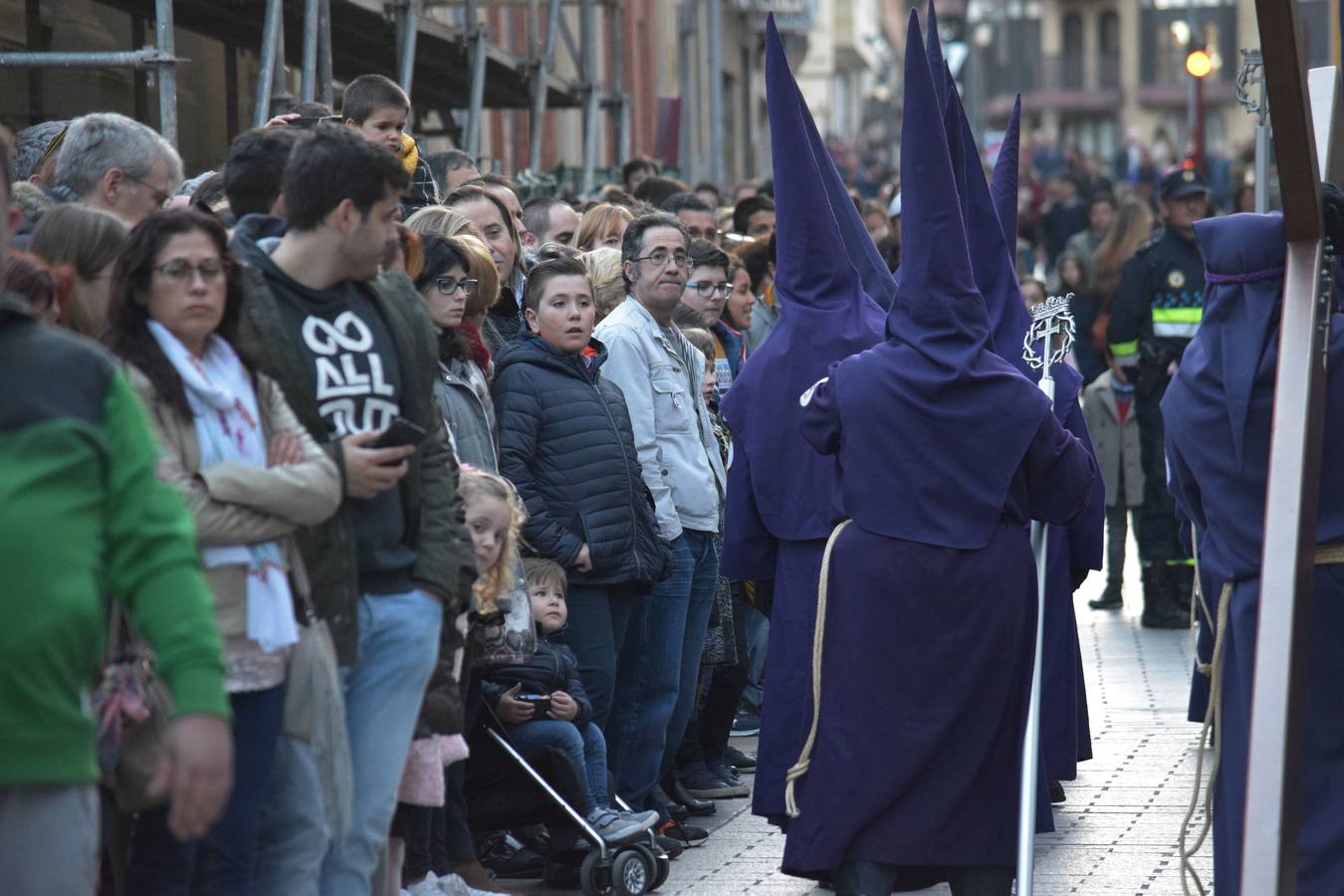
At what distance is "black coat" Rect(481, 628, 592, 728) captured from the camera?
21.2 ft

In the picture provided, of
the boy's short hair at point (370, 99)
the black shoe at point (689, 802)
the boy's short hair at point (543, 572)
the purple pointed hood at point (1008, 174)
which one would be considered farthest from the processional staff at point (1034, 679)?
the boy's short hair at point (370, 99)

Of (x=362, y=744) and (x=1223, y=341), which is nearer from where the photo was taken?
(x=362, y=744)

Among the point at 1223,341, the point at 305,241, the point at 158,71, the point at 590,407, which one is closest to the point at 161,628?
the point at 305,241

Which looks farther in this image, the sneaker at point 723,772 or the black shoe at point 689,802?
the sneaker at point 723,772

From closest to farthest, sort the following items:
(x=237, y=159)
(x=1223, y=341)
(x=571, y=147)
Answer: (x=237, y=159)
(x=1223, y=341)
(x=571, y=147)

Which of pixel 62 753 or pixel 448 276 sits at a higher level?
pixel 448 276

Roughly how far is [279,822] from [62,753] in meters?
1.05

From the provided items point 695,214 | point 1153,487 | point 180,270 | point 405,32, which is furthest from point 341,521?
point 1153,487

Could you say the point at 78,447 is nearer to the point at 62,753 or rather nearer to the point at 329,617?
the point at 62,753

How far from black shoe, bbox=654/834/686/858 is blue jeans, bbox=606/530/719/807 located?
0.19 m

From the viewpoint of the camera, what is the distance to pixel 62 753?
3436 millimetres

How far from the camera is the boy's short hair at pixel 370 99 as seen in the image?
7.13 m

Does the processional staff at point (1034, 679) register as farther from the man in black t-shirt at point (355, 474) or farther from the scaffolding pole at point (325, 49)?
the scaffolding pole at point (325, 49)

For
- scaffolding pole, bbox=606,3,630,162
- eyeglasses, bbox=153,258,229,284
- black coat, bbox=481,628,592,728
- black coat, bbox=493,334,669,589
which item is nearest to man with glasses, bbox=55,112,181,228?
eyeglasses, bbox=153,258,229,284
